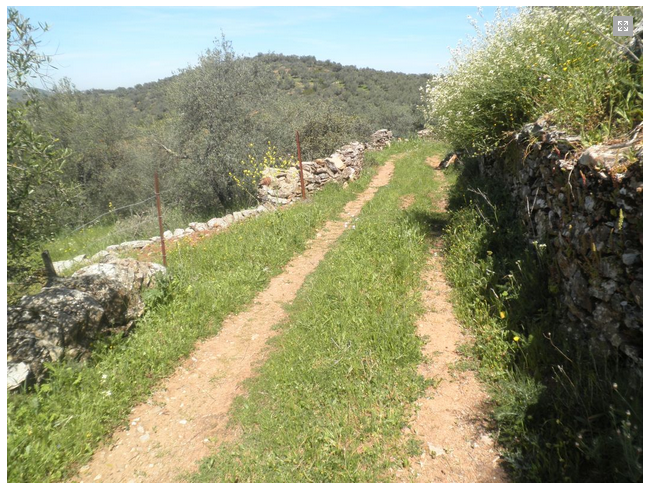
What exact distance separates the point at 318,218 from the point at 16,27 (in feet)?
23.6

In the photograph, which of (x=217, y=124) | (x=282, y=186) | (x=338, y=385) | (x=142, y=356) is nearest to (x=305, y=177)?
(x=282, y=186)

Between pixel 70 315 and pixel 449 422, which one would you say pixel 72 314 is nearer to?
pixel 70 315

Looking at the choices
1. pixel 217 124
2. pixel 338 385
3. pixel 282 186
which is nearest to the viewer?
pixel 338 385

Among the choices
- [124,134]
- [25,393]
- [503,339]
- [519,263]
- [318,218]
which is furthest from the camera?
[124,134]

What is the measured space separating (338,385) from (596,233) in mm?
3095

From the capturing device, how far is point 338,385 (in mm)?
4352

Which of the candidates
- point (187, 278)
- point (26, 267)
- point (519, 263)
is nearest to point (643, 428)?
point (519, 263)

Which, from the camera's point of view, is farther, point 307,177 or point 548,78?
point 307,177

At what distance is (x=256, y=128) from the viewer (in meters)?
→ 16.6

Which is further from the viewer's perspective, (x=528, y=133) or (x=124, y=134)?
(x=124, y=134)

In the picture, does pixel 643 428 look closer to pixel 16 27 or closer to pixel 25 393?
pixel 25 393

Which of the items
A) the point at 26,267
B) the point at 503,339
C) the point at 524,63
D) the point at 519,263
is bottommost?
the point at 503,339

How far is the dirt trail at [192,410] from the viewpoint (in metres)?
3.76

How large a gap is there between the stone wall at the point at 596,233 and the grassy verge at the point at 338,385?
1869 millimetres
